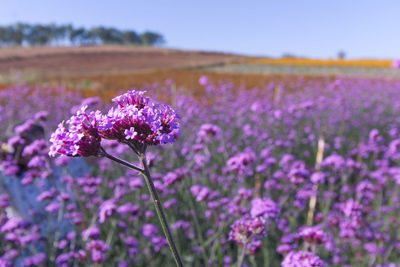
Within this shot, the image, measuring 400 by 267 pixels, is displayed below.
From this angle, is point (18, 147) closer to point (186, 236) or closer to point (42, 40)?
point (186, 236)

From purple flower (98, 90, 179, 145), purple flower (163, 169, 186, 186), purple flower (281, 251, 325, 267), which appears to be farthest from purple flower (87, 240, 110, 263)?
purple flower (98, 90, 179, 145)

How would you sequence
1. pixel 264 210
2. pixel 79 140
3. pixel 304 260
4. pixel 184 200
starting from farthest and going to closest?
1. pixel 184 200
2. pixel 264 210
3. pixel 304 260
4. pixel 79 140

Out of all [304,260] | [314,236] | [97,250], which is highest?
[304,260]

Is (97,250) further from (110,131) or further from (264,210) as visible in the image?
(110,131)

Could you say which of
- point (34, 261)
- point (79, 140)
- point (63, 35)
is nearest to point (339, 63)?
point (34, 261)

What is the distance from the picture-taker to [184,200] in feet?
12.4

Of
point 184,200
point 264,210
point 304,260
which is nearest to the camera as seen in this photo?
point 304,260

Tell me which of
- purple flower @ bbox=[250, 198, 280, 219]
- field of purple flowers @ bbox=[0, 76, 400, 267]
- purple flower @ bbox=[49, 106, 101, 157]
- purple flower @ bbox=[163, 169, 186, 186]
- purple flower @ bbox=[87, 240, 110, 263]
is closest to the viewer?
purple flower @ bbox=[49, 106, 101, 157]

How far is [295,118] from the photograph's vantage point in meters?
6.66

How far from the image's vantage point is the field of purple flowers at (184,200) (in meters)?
1.26

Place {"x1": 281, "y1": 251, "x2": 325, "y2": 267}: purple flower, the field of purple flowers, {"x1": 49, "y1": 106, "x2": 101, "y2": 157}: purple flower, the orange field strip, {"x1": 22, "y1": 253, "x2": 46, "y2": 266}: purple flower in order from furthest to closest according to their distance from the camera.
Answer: the orange field strip → {"x1": 22, "y1": 253, "x2": 46, "y2": 266}: purple flower → {"x1": 281, "y1": 251, "x2": 325, "y2": 267}: purple flower → the field of purple flowers → {"x1": 49, "y1": 106, "x2": 101, "y2": 157}: purple flower

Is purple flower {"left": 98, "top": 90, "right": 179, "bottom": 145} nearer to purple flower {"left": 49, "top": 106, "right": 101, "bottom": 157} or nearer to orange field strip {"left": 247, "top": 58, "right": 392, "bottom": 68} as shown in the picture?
purple flower {"left": 49, "top": 106, "right": 101, "bottom": 157}

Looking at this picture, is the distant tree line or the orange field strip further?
the distant tree line

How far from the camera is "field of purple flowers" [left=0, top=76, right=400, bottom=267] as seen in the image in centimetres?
126
